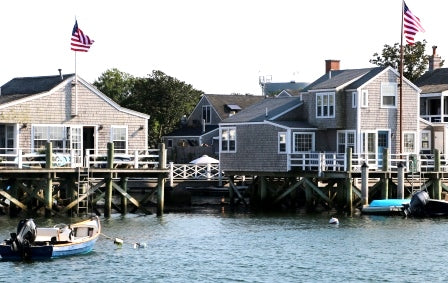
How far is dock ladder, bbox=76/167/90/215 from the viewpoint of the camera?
181 feet

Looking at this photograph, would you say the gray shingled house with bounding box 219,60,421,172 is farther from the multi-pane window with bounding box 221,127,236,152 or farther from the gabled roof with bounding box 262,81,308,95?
the gabled roof with bounding box 262,81,308,95

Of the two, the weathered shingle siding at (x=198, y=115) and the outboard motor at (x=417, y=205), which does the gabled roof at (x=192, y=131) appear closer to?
the weathered shingle siding at (x=198, y=115)

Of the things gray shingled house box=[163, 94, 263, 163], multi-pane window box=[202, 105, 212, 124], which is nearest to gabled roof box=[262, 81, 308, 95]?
gray shingled house box=[163, 94, 263, 163]

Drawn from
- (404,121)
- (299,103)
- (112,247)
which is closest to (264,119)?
(299,103)

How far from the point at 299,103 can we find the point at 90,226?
2769 cm

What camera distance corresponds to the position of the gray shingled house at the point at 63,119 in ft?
200

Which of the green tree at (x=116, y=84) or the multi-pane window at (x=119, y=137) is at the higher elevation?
the green tree at (x=116, y=84)

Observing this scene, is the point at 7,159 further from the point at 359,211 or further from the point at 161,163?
the point at 359,211

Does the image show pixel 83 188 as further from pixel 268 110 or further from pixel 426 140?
pixel 426 140

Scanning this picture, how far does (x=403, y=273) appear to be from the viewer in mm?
40219

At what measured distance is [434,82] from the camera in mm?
79812

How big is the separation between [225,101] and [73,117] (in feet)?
139

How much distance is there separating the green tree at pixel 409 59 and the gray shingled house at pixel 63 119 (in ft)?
121

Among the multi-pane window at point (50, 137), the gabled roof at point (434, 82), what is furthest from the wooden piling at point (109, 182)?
the gabled roof at point (434, 82)
